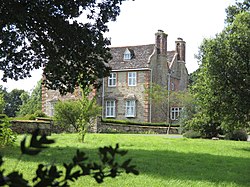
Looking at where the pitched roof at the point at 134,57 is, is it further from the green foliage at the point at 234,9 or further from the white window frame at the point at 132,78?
the green foliage at the point at 234,9

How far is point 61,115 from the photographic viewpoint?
1092 inches

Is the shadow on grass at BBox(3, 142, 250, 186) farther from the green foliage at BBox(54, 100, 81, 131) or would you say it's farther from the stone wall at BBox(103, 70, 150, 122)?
the stone wall at BBox(103, 70, 150, 122)

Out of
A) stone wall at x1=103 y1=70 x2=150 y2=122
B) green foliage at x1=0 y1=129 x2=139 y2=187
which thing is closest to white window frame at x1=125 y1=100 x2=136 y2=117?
stone wall at x1=103 y1=70 x2=150 y2=122

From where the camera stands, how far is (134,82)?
147 feet

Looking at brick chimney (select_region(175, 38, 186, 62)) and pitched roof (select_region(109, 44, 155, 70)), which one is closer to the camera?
pitched roof (select_region(109, 44, 155, 70))

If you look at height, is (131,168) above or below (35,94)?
below

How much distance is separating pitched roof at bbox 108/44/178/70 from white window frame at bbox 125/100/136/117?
3912 millimetres

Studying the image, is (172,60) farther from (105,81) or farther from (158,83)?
(105,81)

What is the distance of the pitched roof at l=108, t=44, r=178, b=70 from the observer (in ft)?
147

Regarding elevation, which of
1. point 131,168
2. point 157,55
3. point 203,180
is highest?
point 157,55

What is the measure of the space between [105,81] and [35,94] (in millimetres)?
31774

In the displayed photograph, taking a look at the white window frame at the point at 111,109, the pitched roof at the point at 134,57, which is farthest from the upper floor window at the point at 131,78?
the white window frame at the point at 111,109

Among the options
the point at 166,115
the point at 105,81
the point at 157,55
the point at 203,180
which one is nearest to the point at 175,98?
the point at 166,115

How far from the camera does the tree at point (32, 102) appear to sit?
66188 mm
